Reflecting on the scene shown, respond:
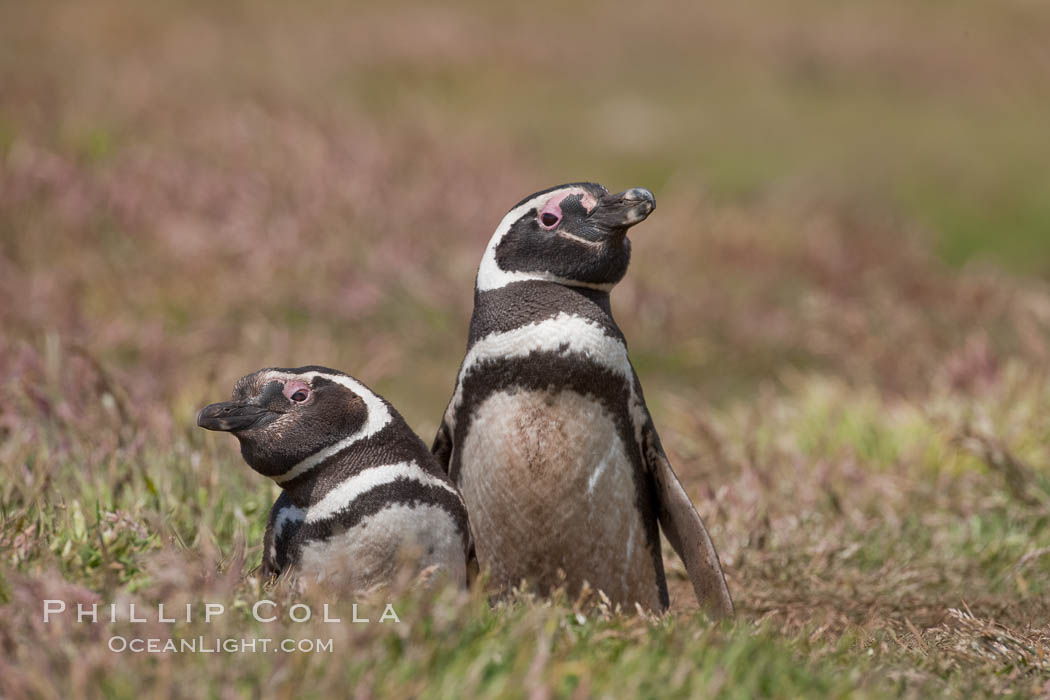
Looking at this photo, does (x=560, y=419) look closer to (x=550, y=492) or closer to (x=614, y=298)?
(x=550, y=492)

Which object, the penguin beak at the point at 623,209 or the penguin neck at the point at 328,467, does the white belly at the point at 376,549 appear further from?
the penguin beak at the point at 623,209

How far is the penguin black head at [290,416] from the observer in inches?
159

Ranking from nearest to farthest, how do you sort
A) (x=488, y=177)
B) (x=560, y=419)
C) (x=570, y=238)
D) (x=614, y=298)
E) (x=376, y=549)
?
(x=376, y=549)
(x=560, y=419)
(x=570, y=238)
(x=614, y=298)
(x=488, y=177)

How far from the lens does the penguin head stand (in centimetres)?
449

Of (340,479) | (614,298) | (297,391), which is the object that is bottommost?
(614,298)

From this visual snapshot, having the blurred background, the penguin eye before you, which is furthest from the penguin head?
Result: the blurred background

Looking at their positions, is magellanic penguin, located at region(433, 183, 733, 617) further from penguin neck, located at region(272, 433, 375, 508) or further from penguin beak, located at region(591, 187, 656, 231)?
penguin neck, located at region(272, 433, 375, 508)

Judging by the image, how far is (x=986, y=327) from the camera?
467 inches

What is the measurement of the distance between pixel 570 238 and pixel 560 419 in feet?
2.07

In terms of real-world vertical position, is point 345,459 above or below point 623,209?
below

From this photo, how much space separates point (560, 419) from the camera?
14.4 feet

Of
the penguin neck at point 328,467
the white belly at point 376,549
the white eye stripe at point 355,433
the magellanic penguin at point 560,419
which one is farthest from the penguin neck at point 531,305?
the white belly at point 376,549

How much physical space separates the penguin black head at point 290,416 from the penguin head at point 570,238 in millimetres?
775

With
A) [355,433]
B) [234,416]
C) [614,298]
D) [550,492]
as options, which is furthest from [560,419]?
[614,298]
